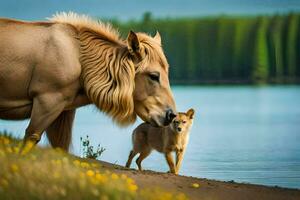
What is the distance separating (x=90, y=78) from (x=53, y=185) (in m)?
2.58

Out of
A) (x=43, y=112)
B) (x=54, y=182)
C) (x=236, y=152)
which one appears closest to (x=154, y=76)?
(x=43, y=112)

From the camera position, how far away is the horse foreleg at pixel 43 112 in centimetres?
1043

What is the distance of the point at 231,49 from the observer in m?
94.3

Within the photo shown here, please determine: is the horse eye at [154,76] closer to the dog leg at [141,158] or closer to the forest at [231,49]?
the dog leg at [141,158]

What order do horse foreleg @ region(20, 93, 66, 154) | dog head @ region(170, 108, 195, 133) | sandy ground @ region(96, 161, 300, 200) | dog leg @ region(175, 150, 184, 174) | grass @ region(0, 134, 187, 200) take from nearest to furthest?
grass @ region(0, 134, 187, 200), sandy ground @ region(96, 161, 300, 200), horse foreleg @ region(20, 93, 66, 154), dog leg @ region(175, 150, 184, 174), dog head @ region(170, 108, 195, 133)

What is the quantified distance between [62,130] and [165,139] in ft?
Result: 12.5

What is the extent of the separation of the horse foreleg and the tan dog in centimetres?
417

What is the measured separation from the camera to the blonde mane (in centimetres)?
1066

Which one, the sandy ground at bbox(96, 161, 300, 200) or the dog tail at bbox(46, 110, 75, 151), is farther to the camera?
the dog tail at bbox(46, 110, 75, 151)

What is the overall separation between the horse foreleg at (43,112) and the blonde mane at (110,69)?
0.38m

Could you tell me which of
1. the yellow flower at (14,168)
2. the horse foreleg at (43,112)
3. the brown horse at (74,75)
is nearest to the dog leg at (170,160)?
the brown horse at (74,75)

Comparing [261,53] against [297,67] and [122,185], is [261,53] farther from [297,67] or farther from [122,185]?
[122,185]

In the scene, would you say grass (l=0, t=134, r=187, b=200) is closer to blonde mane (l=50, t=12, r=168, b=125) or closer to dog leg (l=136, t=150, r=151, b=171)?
blonde mane (l=50, t=12, r=168, b=125)

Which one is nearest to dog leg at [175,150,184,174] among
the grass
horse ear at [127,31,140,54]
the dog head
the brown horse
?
the dog head
